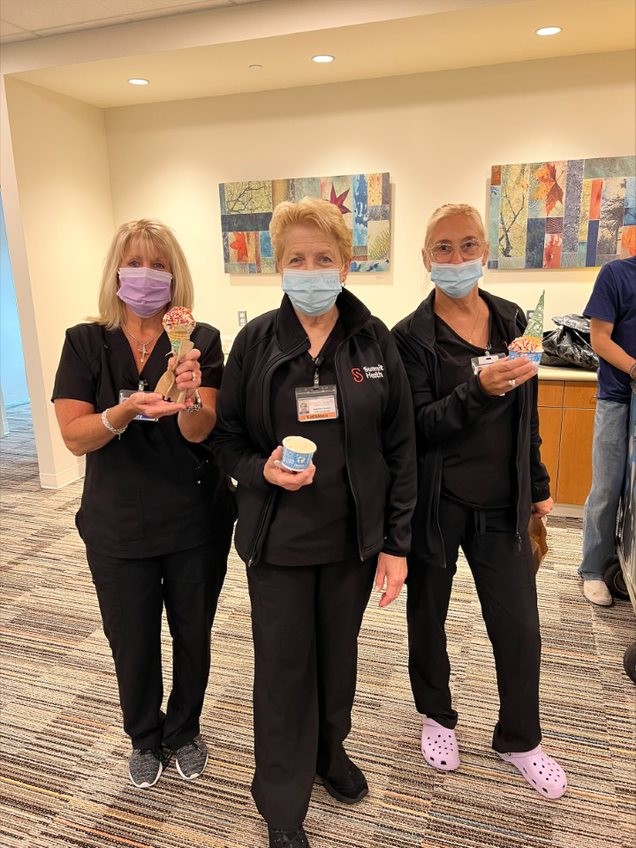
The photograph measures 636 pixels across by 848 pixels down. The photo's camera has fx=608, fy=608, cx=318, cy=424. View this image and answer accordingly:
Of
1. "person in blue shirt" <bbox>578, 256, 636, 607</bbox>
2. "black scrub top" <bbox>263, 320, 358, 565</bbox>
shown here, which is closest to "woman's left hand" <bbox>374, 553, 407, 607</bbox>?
"black scrub top" <bbox>263, 320, 358, 565</bbox>

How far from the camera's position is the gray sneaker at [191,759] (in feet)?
6.53

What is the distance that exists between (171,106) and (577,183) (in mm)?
3242

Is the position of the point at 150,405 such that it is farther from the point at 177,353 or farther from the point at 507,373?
the point at 507,373

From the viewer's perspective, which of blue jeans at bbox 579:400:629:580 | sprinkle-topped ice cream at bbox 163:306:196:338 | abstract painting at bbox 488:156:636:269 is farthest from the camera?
abstract painting at bbox 488:156:636:269

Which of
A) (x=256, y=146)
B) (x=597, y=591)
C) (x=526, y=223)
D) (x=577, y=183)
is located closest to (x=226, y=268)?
(x=256, y=146)

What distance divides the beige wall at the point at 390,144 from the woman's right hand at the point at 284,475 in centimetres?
358

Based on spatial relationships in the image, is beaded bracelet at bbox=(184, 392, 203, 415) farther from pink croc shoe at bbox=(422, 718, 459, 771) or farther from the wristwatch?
pink croc shoe at bbox=(422, 718, 459, 771)

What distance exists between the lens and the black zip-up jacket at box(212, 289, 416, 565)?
1.49 m

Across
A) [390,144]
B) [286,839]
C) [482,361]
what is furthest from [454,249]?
[390,144]

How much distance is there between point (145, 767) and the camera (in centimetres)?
196

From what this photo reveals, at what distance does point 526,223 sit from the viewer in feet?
14.1

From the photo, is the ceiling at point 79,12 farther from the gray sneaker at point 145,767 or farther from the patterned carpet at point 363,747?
the gray sneaker at point 145,767

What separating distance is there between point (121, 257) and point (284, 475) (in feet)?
2.54

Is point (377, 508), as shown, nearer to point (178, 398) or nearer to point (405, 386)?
point (405, 386)
